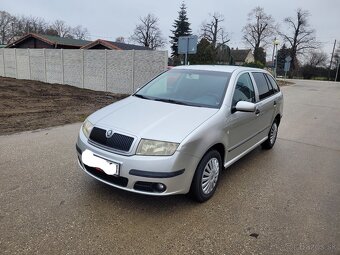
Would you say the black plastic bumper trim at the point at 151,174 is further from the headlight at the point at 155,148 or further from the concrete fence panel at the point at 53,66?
the concrete fence panel at the point at 53,66

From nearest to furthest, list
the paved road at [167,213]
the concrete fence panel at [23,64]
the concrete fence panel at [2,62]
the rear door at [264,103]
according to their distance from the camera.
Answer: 1. the paved road at [167,213]
2. the rear door at [264,103]
3. the concrete fence panel at [23,64]
4. the concrete fence panel at [2,62]

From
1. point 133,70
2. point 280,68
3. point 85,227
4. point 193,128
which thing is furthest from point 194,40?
point 280,68

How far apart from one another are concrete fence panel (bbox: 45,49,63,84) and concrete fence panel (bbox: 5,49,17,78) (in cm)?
496

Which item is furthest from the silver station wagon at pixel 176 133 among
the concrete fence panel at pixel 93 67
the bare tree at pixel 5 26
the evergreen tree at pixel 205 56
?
the bare tree at pixel 5 26

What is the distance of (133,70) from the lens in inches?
567

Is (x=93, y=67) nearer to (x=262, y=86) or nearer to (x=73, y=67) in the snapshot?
(x=73, y=67)

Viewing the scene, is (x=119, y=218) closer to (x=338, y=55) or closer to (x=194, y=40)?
(x=194, y=40)

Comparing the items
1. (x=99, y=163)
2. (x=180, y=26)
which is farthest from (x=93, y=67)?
(x=180, y=26)

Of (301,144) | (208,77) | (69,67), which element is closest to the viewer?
→ (208,77)

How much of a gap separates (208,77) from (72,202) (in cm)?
244

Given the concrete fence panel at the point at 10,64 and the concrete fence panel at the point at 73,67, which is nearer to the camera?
the concrete fence panel at the point at 73,67

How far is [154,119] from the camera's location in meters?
3.23

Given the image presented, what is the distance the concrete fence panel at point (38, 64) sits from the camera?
19758 mm

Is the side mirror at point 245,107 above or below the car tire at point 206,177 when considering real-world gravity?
above
